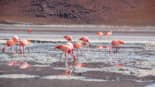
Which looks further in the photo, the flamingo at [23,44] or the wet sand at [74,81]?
the flamingo at [23,44]

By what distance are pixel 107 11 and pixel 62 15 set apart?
222 inches

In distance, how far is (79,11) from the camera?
2808 inches

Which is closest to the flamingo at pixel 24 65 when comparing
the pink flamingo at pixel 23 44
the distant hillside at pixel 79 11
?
the pink flamingo at pixel 23 44

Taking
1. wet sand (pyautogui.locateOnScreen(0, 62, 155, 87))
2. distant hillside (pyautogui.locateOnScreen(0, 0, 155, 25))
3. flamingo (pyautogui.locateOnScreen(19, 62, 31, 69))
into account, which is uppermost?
distant hillside (pyautogui.locateOnScreen(0, 0, 155, 25))

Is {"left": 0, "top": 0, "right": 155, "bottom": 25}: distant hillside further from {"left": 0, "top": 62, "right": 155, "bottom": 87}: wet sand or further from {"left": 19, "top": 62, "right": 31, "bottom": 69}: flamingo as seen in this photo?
{"left": 0, "top": 62, "right": 155, "bottom": 87}: wet sand

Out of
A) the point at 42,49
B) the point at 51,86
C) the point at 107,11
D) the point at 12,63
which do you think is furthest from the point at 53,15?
the point at 51,86

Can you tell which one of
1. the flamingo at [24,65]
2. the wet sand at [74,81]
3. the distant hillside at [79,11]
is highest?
the distant hillside at [79,11]

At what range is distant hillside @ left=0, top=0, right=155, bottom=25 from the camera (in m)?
66.9

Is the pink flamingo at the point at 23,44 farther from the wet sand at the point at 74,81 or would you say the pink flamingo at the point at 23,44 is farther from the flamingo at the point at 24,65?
the wet sand at the point at 74,81

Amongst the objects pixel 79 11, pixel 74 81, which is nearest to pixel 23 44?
pixel 74 81

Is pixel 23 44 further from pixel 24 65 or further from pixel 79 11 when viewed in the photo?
pixel 79 11

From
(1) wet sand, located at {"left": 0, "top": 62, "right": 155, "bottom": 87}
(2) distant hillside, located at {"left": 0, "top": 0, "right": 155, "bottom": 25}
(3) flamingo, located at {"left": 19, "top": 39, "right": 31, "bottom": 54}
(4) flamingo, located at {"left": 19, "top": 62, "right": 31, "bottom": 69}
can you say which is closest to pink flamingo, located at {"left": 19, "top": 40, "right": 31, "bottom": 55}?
(3) flamingo, located at {"left": 19, "top": 39, "right": 31, "bottom": 54}

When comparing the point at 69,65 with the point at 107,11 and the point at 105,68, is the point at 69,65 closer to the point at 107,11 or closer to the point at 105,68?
the point at 105,68

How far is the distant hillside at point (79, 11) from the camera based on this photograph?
220ft
